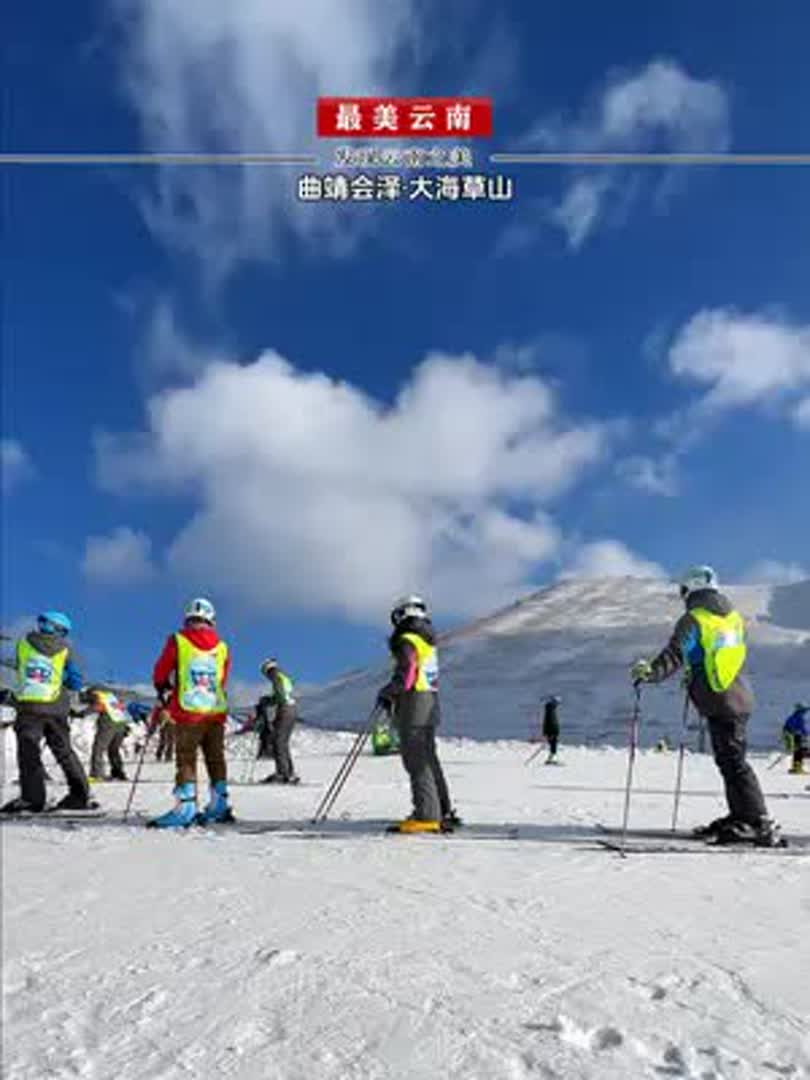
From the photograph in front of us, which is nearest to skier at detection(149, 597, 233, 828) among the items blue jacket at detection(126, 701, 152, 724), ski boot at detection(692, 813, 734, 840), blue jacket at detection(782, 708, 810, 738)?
ski boot at detection(692, 813, 734, 840)

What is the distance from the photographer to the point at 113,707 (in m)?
17.7

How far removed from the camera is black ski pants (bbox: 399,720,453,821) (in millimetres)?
9148

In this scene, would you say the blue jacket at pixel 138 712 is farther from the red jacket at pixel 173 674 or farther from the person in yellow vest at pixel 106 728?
the red jacket at pixel 173 674

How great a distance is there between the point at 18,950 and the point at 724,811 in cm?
907

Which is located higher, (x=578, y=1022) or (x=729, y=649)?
(x=729, y=649)

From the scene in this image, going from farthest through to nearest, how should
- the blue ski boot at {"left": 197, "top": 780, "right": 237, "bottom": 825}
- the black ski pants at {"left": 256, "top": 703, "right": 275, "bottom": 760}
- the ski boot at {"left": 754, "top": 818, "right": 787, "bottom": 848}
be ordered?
the black ski pants at {"left": 256, "top": 703, "right": 275, "bottom": 760}, the blue ski boot at {"left": 197, "top": 780, "right": 237, "bottom": 825}, the ski boot at {"left": 754, "top": 818, "right": 787, "bottom": 848}

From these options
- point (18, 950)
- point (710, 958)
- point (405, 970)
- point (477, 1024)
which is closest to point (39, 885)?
point (18, 950)

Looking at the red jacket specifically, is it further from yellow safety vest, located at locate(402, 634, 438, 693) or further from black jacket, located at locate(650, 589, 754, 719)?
black jacket, located at locate(650, 589, 754, 719)

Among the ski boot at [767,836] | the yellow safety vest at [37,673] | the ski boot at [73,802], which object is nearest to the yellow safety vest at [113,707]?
the ski boot at [73,802]

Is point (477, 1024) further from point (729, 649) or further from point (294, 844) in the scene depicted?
point (729, 649)

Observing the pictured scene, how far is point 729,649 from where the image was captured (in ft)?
29.6

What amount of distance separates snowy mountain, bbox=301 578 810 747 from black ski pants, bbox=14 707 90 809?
5531 cm

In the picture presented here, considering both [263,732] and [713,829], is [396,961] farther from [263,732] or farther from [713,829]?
[263,732]

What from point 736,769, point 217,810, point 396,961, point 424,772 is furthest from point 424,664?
point 396,961
